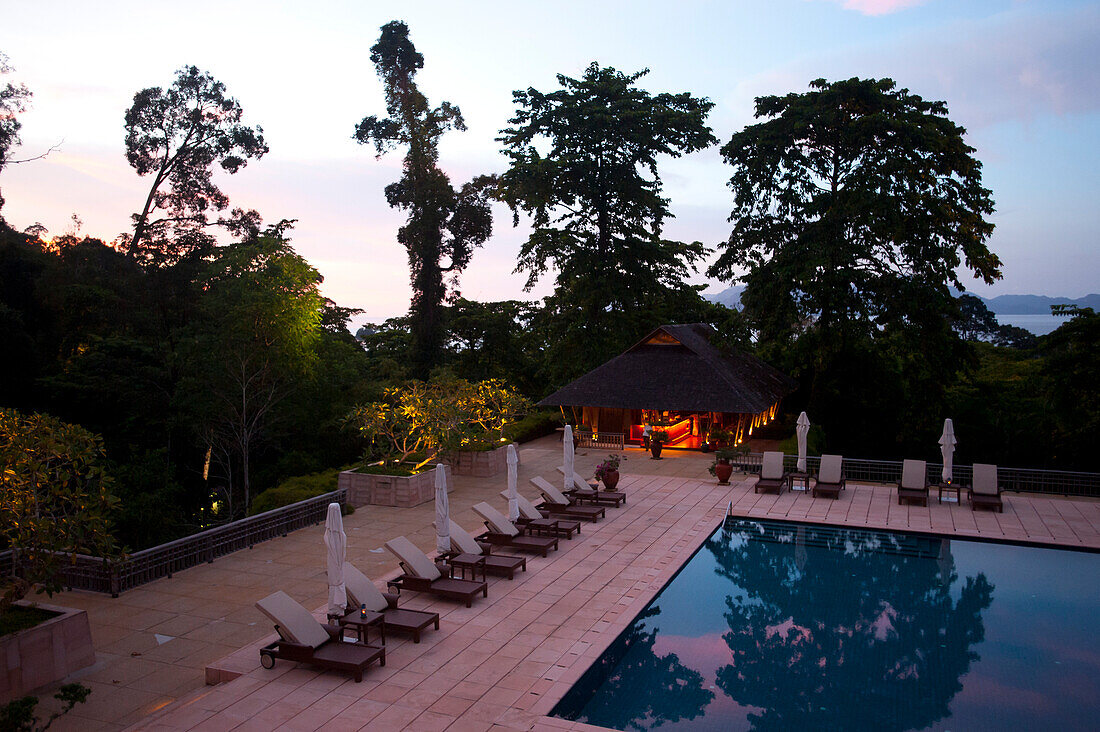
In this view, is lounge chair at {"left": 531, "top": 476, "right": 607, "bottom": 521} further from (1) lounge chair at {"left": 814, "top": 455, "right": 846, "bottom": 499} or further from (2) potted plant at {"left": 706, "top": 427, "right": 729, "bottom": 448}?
(2) potted plant at {"left": 706, "top": 427, "right": 729, "bottom": 448}

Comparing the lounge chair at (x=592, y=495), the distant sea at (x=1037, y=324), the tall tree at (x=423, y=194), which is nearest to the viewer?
the lounge chair at (x=592, y=495)

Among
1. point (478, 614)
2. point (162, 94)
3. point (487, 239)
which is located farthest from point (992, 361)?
point (162, 94)

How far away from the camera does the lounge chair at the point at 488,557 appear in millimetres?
13453

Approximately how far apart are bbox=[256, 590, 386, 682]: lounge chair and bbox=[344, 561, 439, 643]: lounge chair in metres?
0.69

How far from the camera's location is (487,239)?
41.5m

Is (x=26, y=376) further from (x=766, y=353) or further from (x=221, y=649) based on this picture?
(x=766, y=353)

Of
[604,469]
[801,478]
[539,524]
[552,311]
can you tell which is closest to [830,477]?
[801,478]

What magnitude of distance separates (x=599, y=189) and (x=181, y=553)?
2682 cm

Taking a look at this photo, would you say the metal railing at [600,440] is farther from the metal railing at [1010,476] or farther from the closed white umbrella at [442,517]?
the closed white umbrella at [442,517]

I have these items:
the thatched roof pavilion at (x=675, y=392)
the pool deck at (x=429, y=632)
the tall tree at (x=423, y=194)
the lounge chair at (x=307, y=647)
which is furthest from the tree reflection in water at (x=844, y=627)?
the tall tree at (x=423, y=194)

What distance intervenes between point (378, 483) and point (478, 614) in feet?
27.5

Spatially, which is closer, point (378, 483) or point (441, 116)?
point (378, 483)

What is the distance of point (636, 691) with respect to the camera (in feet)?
32.0

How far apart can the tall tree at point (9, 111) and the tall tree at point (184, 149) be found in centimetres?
393
